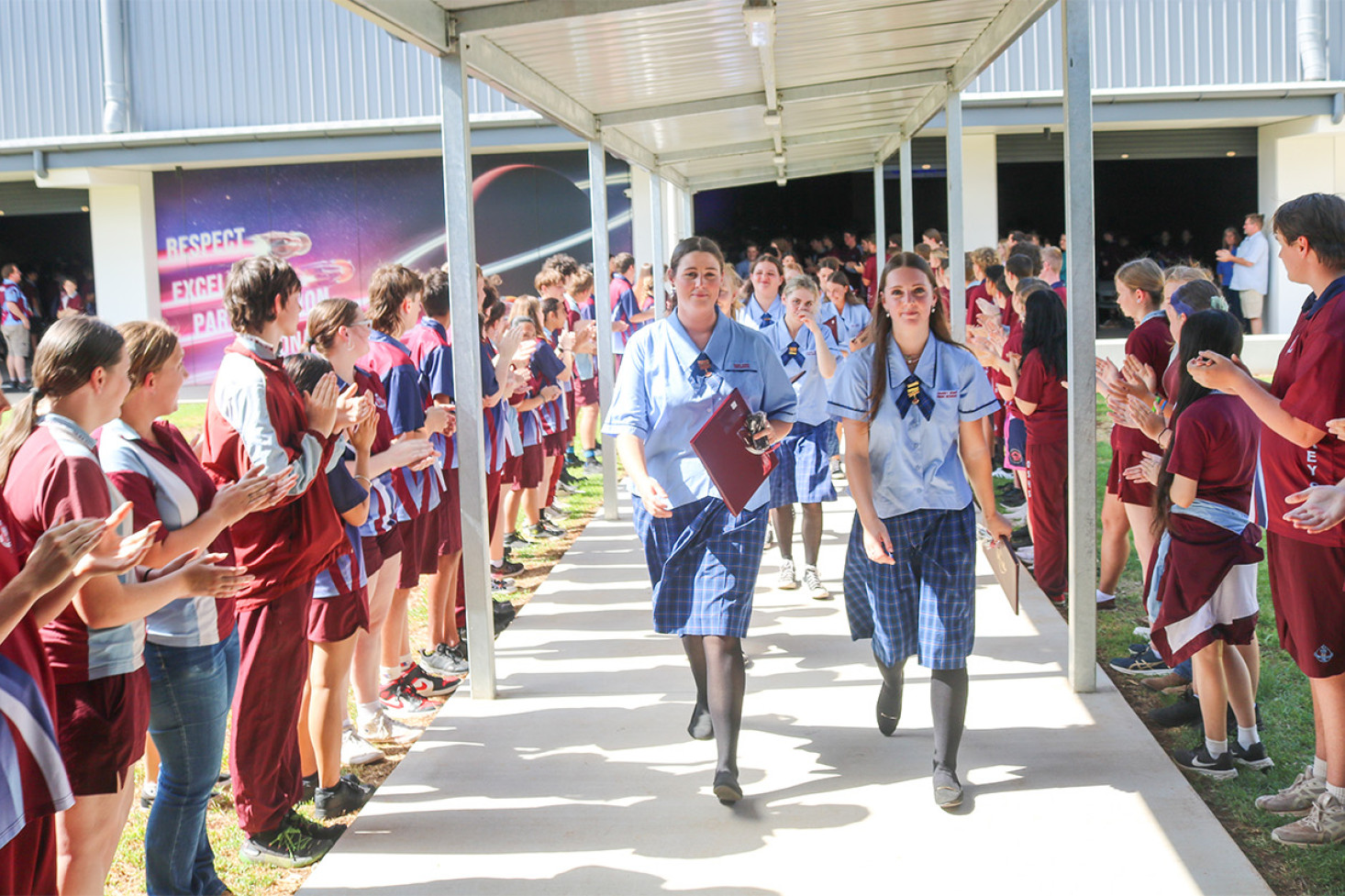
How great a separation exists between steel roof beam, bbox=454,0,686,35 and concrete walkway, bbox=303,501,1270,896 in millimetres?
2958

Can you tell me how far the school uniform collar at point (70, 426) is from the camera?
8.72 ft

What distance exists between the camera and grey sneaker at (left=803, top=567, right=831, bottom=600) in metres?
6.83

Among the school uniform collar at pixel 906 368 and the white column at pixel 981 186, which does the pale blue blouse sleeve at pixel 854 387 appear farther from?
the white column at pixel 981 186

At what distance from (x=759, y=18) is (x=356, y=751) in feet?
11.8

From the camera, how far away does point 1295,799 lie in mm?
3836

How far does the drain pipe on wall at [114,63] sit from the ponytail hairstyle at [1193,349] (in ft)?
62.3

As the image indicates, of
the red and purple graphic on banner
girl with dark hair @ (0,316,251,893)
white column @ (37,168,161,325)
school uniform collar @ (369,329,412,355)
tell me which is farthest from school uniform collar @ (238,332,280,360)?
white column @ (37,168,161,325)

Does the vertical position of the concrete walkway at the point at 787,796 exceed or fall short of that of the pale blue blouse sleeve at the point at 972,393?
it falls short

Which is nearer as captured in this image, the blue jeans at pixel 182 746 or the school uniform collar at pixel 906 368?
the blue jeans at pixel 182 746

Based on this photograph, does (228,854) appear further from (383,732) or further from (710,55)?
(710,55)

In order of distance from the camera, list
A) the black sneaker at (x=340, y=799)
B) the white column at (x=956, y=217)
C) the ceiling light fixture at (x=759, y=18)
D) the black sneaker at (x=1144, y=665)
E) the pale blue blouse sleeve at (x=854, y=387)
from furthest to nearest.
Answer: the white column at (x=956, y=217) → the black sneaker at (x=1144, y=665) → the ceiling light fixture at (x=759, y=18) → the pale blue blouse sleeve at (x=854, y=387) → the black sneaker at (x=340, y=799)

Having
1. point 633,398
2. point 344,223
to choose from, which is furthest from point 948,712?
point 344,223

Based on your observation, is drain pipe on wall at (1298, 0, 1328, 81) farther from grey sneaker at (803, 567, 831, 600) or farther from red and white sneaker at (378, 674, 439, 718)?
red and white sneaker at (378, 674, 439, 718)

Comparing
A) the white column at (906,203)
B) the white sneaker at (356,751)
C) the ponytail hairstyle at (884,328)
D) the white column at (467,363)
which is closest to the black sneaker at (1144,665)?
the ponytail hairstyle at (884,328)
